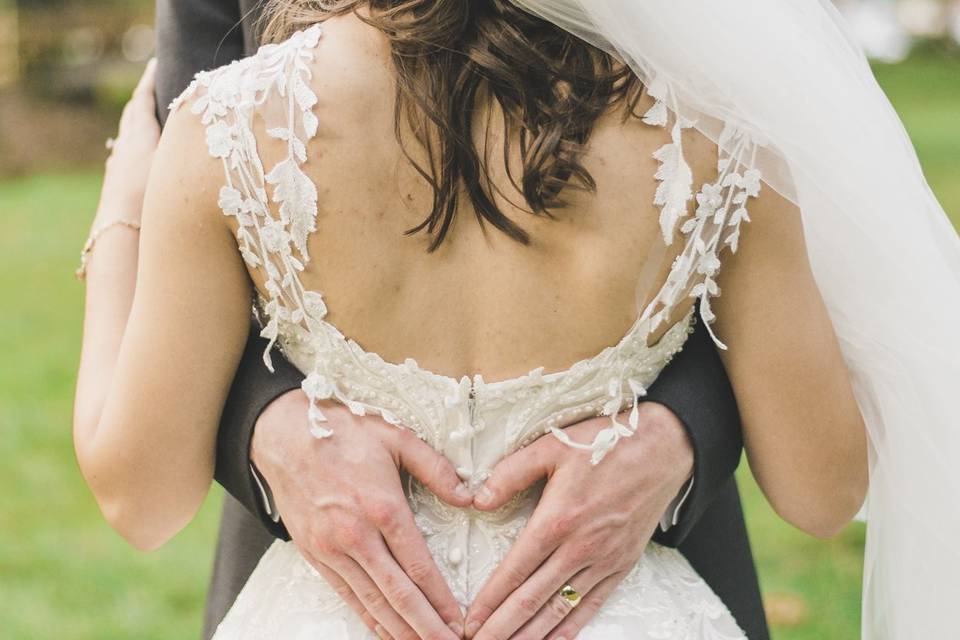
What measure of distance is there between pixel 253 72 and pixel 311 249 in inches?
9.8

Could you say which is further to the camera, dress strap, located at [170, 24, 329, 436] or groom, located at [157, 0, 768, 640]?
groom, located at [157, 0, 768, 640]

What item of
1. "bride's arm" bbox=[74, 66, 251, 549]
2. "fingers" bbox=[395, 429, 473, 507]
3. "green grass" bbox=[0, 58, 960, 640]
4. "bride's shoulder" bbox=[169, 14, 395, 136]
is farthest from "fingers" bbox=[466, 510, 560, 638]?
"green grass" bbox=[0, 58, 960, 640]

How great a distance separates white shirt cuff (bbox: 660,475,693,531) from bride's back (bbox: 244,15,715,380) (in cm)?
34

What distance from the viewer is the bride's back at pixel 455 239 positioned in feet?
5.10

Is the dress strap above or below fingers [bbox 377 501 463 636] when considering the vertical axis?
above

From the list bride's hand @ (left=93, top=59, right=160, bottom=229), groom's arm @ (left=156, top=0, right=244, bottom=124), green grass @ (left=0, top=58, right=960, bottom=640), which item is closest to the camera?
bride's hand @ (left=93, top=59, right=160, bottom=229)

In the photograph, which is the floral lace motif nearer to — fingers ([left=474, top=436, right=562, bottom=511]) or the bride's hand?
fingers ([left=474, top=436, right=562, bottom=511])

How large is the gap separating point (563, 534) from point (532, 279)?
0.37 m

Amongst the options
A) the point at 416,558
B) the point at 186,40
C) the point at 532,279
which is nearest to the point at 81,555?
the point at 186,40

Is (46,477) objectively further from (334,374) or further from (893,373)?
(893,373)

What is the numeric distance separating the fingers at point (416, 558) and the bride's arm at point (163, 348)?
33 centimetres

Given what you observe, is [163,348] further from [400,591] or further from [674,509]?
[674,509]

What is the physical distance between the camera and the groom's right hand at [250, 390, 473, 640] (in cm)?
166

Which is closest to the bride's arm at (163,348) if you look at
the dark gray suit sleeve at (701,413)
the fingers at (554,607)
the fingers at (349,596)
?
the fingers at (349,596)
